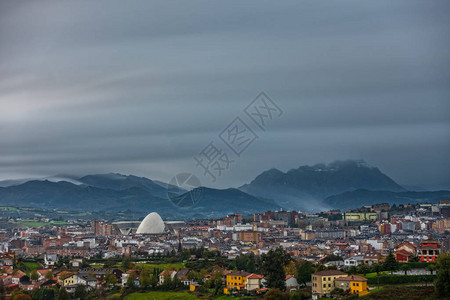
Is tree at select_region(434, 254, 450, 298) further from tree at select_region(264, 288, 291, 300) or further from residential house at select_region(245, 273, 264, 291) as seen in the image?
residential house at select_region(245, 273, 264, 291)

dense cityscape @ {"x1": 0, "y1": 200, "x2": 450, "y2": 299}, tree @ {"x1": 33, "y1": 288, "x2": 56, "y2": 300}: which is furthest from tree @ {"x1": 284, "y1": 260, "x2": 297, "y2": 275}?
tree @ {"x1": 33, "y1": 288, "x2": 56, "y2": 300}

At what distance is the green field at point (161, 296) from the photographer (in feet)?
97.2

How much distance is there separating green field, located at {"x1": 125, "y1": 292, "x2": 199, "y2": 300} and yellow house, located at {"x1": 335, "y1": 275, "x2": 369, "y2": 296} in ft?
21.2

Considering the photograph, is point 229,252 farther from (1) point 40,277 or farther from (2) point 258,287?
(2) point 258,287

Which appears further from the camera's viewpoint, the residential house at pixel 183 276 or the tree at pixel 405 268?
the residential house at pixel 183 276

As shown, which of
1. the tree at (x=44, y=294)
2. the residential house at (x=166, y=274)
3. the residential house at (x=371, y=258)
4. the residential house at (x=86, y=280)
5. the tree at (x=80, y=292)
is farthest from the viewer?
the residential house at (x=371, y=258)

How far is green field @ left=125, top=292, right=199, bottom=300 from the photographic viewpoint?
29619mm

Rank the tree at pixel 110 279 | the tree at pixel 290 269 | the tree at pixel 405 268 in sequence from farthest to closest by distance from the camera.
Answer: the tree at pixel 110 279
the tree at pixel 290 269
the tree at pixel 405 268

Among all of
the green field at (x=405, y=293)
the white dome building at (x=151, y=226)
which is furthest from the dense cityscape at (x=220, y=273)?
the white dome building at (x=151, y=226)

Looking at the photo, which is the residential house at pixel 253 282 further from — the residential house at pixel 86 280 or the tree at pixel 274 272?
the residential house at pixel 86 280

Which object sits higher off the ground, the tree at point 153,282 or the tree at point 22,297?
the tree at point 153,282

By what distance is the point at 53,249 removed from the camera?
2322 inches

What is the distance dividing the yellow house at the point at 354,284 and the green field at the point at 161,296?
647 centimetres

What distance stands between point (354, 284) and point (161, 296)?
8.96m
